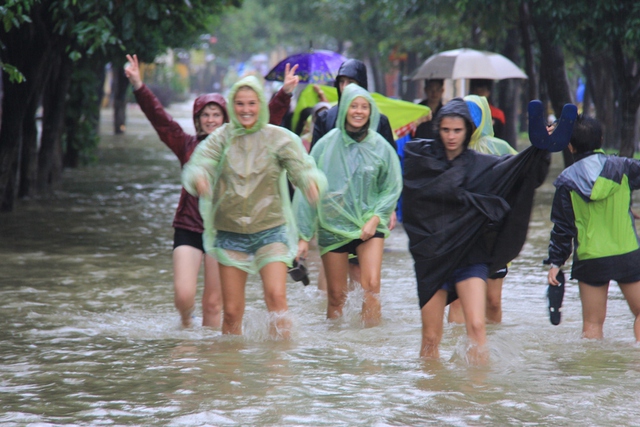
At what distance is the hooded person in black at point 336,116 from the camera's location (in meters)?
7.62

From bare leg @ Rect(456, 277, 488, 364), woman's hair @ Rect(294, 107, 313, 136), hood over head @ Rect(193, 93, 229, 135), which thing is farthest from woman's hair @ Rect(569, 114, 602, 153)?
woman's hair @ Rect(294, 107, 313, 136)

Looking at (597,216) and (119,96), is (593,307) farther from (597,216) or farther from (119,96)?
(119,96)

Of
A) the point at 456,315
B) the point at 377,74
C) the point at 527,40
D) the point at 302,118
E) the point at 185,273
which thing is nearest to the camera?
the point at 185,273

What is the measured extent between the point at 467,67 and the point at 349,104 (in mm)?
7707

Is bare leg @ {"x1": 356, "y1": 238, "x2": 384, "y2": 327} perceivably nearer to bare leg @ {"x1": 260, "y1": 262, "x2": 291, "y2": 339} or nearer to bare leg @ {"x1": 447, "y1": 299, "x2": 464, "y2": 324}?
bare leg @ {"x1": 447, "y1": 299, "x2": 464, "y2": 324}

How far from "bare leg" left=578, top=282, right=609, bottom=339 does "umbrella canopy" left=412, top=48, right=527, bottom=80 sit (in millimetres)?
8063

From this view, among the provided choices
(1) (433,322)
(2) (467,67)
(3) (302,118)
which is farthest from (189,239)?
(2) (467,67)

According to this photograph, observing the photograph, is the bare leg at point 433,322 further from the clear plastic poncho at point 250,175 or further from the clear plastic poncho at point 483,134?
the clear plastic poncho at point 483,134

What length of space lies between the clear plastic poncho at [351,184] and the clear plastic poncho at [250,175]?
0.88 metres

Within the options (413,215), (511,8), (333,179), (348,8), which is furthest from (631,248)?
(348,8)

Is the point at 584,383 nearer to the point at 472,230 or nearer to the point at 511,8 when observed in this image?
the point at 472,230

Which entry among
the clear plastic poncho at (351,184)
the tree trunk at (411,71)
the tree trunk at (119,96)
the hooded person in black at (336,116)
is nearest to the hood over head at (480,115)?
the clear plastic poncho at (351,184)

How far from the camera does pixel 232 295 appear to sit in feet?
21.1

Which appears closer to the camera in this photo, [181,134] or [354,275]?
[181,134]
